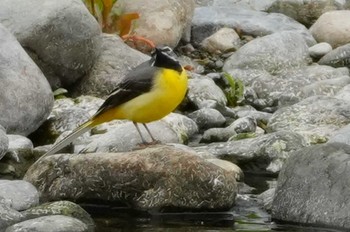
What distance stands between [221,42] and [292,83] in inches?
79.1

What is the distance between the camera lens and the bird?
9812 mm

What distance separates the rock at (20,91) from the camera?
11789 mm

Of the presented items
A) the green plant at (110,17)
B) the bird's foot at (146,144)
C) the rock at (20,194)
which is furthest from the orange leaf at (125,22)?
the rock at (20,194)

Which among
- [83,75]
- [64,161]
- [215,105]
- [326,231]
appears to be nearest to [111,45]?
[83,75]

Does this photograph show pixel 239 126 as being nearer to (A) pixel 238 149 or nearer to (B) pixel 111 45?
(A) pixel 238 149

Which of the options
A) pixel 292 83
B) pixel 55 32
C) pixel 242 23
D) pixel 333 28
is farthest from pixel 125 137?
pixel 242 23

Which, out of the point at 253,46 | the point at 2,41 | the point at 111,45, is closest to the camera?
the point at 2,41

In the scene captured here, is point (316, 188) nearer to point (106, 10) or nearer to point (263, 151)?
point (263, 151)

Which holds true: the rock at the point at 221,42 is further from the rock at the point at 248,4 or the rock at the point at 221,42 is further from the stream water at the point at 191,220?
the stream water at the point at 191,220

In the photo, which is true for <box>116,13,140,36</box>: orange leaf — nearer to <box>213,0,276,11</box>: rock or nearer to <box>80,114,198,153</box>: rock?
<box>213,0,276,11</box>: rock

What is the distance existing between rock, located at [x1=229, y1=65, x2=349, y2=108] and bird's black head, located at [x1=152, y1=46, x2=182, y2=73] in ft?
13.5

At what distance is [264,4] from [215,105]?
489cm

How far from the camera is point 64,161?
31.9ft

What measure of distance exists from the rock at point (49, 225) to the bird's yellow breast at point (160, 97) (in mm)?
1610
